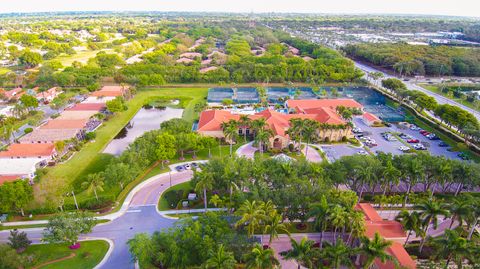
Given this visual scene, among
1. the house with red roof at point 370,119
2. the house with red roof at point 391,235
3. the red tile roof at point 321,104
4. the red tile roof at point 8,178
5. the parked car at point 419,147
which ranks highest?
the red tile roof at point 321,104

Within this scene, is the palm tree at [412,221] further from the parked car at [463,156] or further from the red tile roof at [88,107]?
the red tile roof at [88,107]

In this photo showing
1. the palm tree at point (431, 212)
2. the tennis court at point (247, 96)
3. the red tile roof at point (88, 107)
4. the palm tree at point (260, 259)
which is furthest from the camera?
the tennis court at point (247, 96)

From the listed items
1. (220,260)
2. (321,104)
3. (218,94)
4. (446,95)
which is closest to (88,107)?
(218,94)

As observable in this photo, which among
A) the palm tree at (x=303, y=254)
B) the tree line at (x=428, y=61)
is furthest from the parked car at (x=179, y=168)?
the tree line at (x=428, y=61)

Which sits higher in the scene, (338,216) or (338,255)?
(338,216)

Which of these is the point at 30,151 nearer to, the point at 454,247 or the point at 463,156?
the point at 454,247

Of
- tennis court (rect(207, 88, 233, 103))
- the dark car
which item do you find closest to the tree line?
the dark car

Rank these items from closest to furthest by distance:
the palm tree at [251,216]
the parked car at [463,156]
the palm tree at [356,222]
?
the palm tree at [356,222] → the palm tree at [251,216] → the parked car at [463,156]
